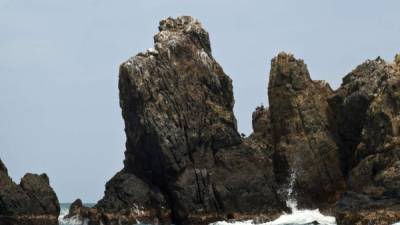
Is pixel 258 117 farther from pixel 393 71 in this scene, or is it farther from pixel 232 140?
pixel 393 71

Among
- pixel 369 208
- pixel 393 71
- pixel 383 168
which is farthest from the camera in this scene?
pixel 393 71

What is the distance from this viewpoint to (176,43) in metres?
95.6

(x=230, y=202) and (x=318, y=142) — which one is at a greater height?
(x=318, y=142)

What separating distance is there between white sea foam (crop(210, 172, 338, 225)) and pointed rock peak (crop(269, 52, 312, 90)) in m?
12.6

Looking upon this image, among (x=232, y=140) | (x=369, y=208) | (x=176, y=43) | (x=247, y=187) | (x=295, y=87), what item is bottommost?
(x=369, y=208)

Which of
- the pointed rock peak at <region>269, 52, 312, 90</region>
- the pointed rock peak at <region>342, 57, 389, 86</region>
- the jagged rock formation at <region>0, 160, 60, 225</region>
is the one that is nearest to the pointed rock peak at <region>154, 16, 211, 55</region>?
the pointed rock peak at <region>269, 52, 312, 90</region>

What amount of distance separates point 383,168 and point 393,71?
47.9 ft

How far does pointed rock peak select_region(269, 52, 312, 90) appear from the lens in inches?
3814

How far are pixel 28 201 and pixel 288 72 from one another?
36320 mm

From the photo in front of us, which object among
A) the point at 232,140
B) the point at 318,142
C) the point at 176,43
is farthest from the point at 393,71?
the point at 176,43

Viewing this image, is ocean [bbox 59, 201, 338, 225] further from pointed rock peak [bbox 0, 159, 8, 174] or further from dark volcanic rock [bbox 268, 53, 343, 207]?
pointed rock peak [bbox 0, 159, 8, 174]

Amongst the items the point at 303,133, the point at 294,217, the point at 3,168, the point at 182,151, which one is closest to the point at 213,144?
the point at 182,151

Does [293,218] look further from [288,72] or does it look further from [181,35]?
[181,35]

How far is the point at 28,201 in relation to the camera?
89.1 meters
